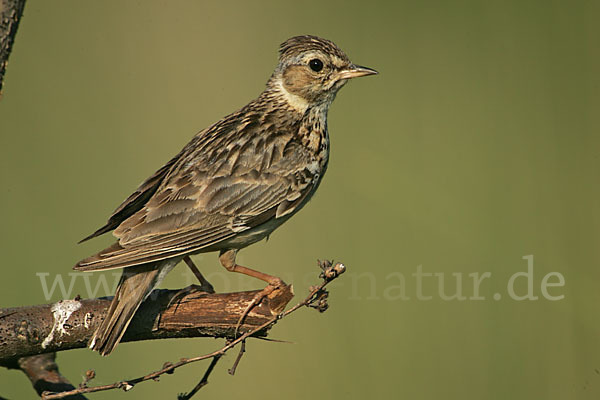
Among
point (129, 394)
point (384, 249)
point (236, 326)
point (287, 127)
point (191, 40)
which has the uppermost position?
point (191, 40)

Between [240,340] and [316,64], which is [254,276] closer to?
[240,340]

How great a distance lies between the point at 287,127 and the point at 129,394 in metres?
2.92

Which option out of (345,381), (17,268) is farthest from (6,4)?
(345,381)

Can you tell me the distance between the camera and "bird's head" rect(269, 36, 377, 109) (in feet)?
18.0

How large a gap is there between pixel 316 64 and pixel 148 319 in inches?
85.3

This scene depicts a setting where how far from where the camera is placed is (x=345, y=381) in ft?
22.0

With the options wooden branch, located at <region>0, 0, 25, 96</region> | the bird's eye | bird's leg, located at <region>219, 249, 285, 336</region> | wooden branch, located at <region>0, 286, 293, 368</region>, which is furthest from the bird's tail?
the bird's eye

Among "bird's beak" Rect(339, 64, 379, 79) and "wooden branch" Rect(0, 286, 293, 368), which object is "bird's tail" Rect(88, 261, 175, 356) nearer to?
"wooden branch" Rect(0, 286, 293, 368)

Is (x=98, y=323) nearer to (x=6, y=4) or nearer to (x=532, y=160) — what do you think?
(x=6, y=4)

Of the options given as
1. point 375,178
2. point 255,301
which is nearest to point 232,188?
point 255,301

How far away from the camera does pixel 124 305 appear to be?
14.2 ft

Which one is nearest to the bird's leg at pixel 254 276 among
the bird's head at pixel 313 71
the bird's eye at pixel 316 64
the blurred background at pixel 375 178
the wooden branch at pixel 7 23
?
the bird's head at pixel 313 71

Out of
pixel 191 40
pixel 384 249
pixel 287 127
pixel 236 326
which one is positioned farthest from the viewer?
pixel 191 40

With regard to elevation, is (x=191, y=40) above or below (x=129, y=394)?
above
